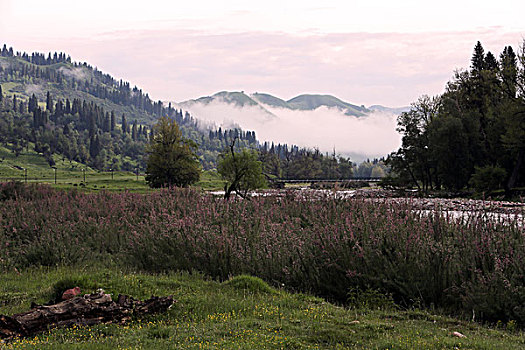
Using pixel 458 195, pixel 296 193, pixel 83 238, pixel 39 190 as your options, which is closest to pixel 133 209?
pixel 83 238

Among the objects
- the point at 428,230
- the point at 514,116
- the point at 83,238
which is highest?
the point at 514,116

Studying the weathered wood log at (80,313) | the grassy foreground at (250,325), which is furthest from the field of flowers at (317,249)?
the weathered wood log at (80,313)

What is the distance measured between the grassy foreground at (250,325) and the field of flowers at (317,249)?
0.93 m

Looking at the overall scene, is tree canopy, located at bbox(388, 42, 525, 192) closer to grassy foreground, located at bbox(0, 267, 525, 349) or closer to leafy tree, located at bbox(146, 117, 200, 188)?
leafy tree, located at bbox(146, 117, 200, 188)

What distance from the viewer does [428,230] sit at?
1297 centimetres

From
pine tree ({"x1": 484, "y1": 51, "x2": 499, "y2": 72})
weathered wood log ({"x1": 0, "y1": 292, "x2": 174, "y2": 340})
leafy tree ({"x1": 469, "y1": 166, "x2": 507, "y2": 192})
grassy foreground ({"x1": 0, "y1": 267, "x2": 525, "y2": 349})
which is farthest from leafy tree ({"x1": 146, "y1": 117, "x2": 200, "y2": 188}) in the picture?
weathered wood log ({"x1": 0, "y1": 292, "x2": 174, "y2": 340})

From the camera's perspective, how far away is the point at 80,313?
868cm

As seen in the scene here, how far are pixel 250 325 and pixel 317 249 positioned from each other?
4666 mm

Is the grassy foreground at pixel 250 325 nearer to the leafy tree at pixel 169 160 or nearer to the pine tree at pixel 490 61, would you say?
the leafy tree at pixel 169 160

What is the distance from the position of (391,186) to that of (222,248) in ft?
202

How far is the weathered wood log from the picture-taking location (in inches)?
317

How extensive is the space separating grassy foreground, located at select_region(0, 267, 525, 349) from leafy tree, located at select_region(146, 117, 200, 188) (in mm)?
61269

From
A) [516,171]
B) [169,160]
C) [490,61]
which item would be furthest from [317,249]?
[490,61]

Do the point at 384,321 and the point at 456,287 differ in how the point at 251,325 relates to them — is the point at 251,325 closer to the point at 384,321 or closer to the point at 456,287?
the point at 384,321
